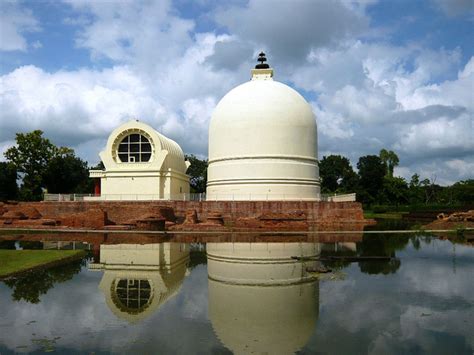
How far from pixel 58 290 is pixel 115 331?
12.4ft

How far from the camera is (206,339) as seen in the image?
23.8ft

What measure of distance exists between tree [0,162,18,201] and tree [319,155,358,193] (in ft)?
137

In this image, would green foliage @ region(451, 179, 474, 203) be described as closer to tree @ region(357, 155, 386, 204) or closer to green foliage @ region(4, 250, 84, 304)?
tree @ region(357, 155, 386, 204)

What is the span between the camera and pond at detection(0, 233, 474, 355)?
7035 millimetres

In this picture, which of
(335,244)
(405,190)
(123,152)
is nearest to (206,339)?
(335,244)

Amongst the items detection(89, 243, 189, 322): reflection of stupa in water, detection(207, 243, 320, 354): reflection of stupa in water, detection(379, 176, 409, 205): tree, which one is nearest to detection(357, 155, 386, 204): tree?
detection(379, 176, 409, 205): tree

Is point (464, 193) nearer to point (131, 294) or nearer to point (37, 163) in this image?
point (37, 163)

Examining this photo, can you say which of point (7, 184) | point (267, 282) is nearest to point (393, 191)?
point (7, 184)

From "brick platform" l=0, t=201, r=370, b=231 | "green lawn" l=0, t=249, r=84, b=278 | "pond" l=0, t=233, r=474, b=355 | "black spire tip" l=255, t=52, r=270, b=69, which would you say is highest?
"black spire tip" l=255, t=52, r=270, b=69

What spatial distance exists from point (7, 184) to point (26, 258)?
40.4m

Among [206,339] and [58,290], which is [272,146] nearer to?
[58,290]

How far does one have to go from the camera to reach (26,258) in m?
14.9

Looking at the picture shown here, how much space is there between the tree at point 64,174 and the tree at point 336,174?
115 ft

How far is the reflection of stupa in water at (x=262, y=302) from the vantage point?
7.17 meters
